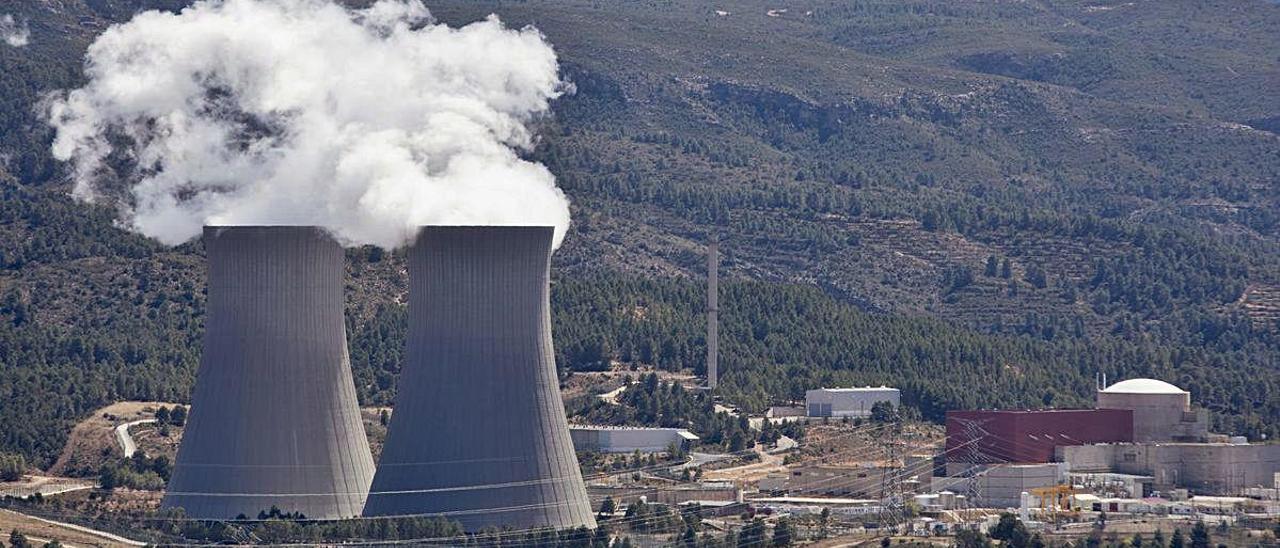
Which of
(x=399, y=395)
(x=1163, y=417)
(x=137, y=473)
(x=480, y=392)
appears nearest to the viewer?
(x=480, y=392)

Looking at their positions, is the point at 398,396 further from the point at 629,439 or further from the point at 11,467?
the point at 629,439

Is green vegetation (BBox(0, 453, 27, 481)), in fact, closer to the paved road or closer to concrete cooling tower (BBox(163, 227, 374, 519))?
the paved road

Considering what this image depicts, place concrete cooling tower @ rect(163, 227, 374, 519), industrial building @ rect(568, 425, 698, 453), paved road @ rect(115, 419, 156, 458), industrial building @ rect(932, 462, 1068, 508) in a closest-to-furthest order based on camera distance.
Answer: concrete cooling tower @ rect(163, 227, 374, 519) → industrial building @ rect(932, 462, 1068, 508) → paved road @ rect(115, 419, 156, 458) → industrial building @ rect(568, 425, 698, 453)

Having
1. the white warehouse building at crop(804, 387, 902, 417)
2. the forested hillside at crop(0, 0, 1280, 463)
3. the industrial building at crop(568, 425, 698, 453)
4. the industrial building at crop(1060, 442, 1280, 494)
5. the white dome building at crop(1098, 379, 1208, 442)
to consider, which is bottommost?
the industrial building at crop(1060, 442, 1280, 494)

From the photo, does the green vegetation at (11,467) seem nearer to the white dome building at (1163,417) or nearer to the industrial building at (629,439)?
the industrial building at (629,439)

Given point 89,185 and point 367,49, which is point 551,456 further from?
point 89,185

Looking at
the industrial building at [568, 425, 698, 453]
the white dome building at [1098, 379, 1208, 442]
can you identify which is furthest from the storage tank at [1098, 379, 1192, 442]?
the industrial building at [568, 425, 698, 453]

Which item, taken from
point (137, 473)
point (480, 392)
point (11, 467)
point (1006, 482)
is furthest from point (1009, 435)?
point (11, 467)
